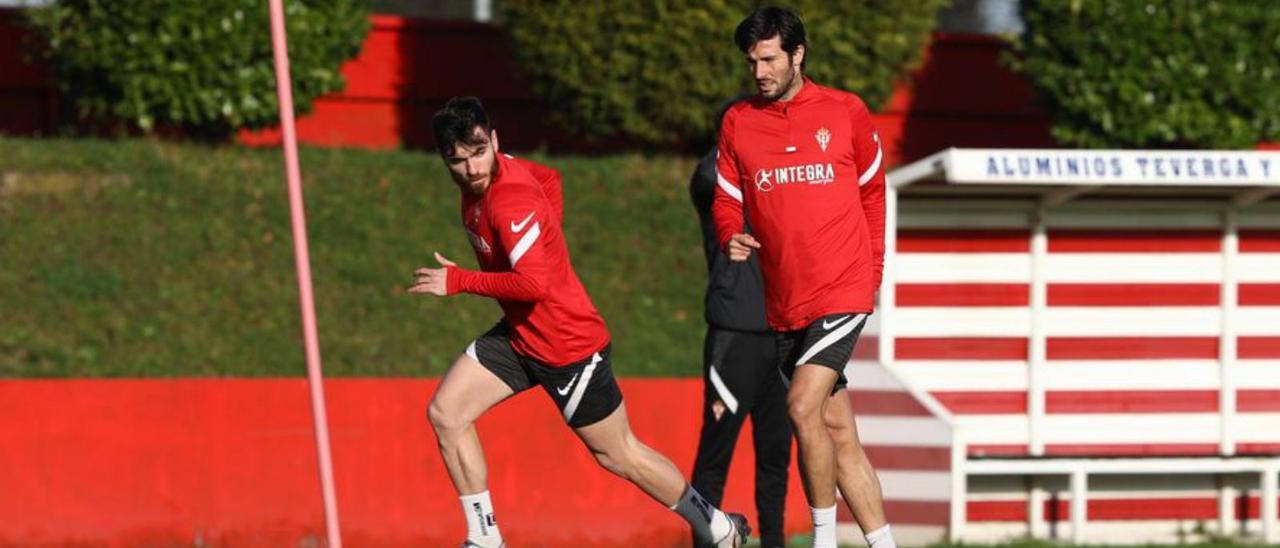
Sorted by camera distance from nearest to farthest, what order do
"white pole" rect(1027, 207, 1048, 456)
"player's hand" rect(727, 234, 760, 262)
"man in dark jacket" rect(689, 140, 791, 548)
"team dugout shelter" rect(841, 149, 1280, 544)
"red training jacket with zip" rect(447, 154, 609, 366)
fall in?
"player's hand" rect(727, 234, 760, 262), "red training jacket with zip" rect(447, 154, 609, 366), "man in dark jacket" rect(689, 140, 791, 548), "team dugout shelter" rect(841, 149, 1280, 544), "white pole" rect(1027, 207, 1048, 456)

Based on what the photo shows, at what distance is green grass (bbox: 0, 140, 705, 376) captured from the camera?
15.3 m

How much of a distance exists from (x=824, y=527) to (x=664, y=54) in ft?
35.1

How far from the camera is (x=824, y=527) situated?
8.39 meters

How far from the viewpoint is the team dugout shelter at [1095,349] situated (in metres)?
12.6

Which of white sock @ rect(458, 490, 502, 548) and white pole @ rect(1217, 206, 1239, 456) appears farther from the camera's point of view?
white pole @ rect(1217, 206, 1239, 456)

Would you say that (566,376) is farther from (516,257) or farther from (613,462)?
(516,257)

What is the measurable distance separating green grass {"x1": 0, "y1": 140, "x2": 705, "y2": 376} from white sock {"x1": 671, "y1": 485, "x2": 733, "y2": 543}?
6278 mm

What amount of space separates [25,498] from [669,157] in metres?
8.85

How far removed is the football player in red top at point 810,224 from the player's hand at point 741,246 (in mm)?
71

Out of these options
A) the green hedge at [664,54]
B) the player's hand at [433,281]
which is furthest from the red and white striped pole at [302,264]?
the green hedge at [664,54]

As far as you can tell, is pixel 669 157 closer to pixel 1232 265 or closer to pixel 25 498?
pixel 1232 265

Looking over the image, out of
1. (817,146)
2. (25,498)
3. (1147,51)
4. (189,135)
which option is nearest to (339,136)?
(189,135)

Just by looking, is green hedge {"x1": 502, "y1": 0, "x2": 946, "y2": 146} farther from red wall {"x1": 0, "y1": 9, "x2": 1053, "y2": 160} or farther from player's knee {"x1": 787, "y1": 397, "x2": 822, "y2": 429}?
player's knee {"x1": 787, "y1": 397, "x2": 822, "y2": 429}

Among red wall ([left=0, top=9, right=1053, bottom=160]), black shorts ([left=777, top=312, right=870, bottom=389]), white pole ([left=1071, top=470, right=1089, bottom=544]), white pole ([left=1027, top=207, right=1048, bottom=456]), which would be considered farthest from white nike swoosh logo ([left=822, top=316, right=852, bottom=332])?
red wall ([left=0, top=9, right=1053, bottom=160])
